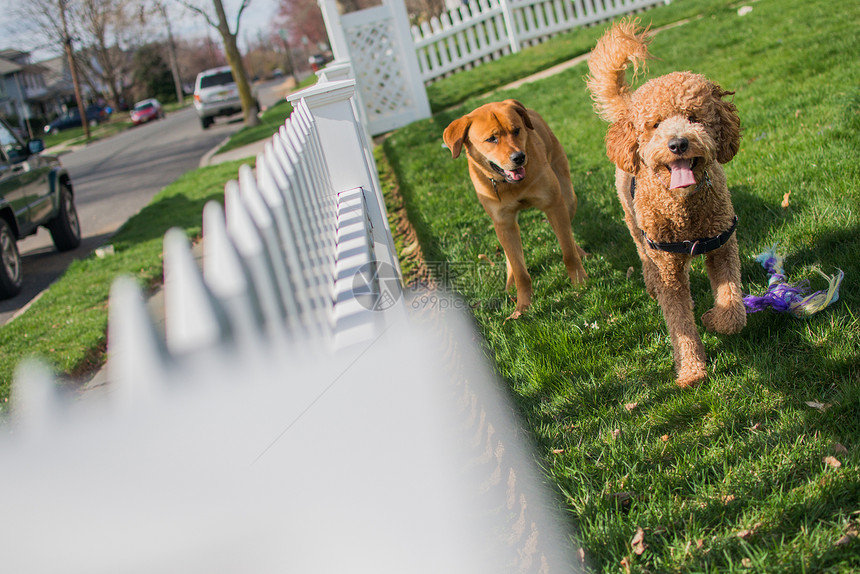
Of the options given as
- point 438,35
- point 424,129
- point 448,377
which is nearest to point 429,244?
point 448,377

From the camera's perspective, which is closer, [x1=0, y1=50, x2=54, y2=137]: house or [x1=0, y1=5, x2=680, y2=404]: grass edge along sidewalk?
[x1=0, y1=5, x2=680, y2=404]: grass edge along sidewalk

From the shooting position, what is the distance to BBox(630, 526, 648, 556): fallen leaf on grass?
2201 mm

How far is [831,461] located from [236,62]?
880 inches

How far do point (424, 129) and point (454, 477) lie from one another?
26.7 feet

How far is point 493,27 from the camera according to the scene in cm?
1505

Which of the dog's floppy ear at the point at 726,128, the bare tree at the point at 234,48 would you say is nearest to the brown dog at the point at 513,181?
the dog's floppy ear at the point at 726,128

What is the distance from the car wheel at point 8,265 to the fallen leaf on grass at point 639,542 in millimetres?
8157

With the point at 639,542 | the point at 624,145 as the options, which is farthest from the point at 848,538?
the point at 624,145

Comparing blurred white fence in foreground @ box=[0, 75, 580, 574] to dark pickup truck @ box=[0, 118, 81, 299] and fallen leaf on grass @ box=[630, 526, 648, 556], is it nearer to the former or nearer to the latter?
fallen leaf on grass @ box=[630, 526, 648, 556]

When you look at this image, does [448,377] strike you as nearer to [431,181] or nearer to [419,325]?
[419,325]

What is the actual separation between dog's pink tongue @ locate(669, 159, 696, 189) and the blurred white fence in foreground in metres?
1.30

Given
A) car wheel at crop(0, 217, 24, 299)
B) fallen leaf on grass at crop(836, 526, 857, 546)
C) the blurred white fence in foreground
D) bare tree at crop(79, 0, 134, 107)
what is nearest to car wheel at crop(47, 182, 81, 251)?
car wheel at crop(0, 217, 24, 299)

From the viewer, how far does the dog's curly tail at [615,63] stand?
3.60 meters

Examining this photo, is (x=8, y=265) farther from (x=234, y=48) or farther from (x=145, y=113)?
(x=145, y=113)
